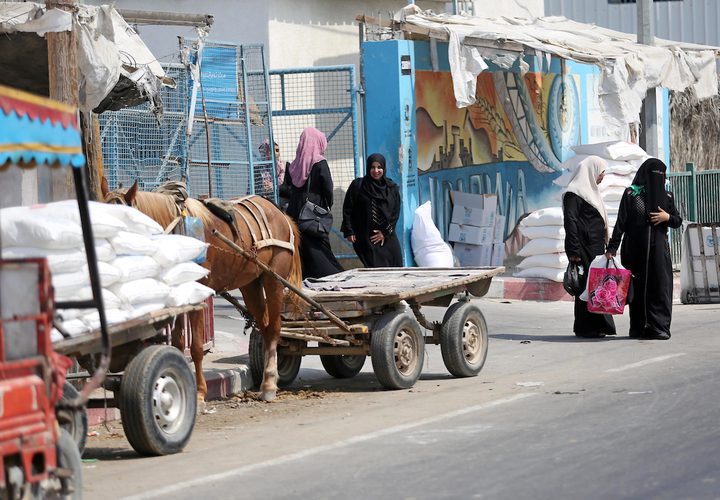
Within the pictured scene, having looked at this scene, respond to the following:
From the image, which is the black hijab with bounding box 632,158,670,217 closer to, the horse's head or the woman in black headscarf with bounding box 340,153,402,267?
the woman in black headscarf with bounding box 340,153,402,267

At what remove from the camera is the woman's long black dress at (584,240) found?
14453 millimetres

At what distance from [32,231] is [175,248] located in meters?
1.52

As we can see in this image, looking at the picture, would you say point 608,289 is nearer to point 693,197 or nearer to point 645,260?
point 645,260

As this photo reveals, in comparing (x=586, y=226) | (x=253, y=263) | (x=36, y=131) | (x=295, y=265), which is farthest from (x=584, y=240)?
(x=36, y=131)

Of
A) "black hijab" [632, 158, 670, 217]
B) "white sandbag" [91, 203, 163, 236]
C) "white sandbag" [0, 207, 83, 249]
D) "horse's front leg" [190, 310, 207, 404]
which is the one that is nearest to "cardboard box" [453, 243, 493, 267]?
"black hijab" [632, 158, 670, 217]

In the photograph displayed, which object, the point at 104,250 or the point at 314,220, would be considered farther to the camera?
the point at 314,220

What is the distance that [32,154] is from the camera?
18.7 ft

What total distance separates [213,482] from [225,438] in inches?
64.7

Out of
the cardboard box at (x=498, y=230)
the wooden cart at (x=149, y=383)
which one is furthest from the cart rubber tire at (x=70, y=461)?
the cardboard box at (x=498, y=230)

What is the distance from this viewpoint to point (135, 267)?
26.7 feet

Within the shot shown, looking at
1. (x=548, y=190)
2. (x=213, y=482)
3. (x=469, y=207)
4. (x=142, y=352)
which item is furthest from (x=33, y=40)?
(x=548, y=190)

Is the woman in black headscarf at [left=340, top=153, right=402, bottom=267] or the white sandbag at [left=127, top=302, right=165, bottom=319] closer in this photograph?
the white sandbag at [left=127, top=302, right=165, bottom=319]

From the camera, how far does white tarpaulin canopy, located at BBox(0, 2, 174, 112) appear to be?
33.4 ft

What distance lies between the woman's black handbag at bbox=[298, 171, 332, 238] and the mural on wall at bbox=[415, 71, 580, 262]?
6693 mm
